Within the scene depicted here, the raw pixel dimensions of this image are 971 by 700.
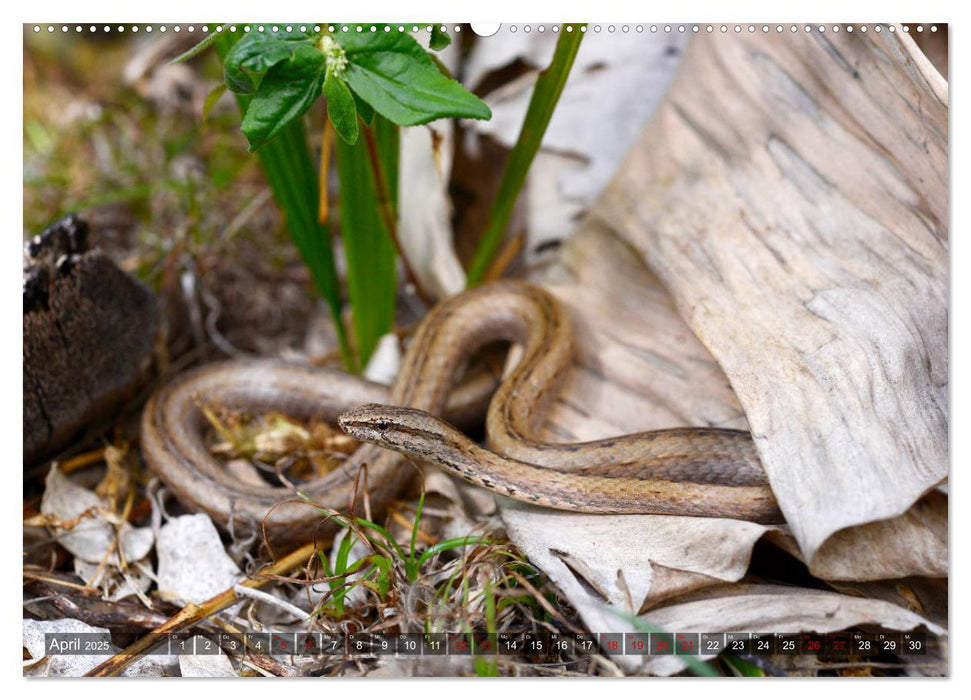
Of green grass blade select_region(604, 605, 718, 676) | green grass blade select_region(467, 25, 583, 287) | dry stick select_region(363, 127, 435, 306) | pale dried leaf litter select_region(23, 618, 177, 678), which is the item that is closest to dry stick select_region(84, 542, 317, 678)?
pale dried leaf litter select_region(23, 618, 177, 678)

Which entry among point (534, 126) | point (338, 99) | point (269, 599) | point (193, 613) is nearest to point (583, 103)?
point (534, 126)

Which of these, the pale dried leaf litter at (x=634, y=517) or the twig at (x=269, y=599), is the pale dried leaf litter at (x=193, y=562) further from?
the pale dried leaf litter at (x=634, y=517)

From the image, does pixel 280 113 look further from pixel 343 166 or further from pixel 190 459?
pixel 190 459

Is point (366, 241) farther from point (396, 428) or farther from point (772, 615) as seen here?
point (772, 615)

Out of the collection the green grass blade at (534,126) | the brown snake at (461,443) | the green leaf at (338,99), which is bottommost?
the brown snake at (461,443)

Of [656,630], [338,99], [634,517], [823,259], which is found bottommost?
[656,630]

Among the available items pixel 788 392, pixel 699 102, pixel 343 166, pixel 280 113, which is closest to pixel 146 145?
pixel 343 166

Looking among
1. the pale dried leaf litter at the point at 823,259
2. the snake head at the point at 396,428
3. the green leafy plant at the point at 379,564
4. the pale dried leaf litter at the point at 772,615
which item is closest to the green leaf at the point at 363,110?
the snake head at the point at 396,428
